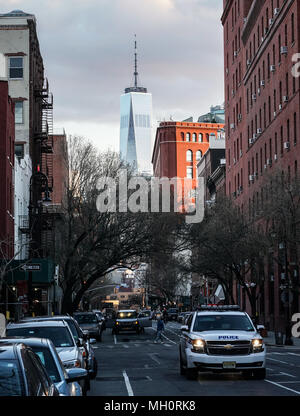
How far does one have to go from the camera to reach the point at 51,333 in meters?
16.8

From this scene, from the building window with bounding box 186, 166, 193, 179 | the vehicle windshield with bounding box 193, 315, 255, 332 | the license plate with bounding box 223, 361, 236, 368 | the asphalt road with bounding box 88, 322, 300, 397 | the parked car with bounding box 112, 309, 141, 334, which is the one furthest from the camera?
the building window with bounding box 186, 166, 193, 179

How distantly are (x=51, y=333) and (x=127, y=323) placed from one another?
43703mm

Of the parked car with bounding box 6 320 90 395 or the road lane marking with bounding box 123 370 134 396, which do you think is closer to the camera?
the parked car with bounding box 6 320 90 395

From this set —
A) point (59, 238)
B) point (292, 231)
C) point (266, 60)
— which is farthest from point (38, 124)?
point (292, 231)

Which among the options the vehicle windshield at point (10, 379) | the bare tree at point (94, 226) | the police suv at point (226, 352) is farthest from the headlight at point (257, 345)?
the bare tree at point (94, 226)

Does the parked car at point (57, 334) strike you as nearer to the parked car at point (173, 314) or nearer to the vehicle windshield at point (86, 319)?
the vehicle windshield at point (86, 319)

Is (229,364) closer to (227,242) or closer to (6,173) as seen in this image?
(6,173)

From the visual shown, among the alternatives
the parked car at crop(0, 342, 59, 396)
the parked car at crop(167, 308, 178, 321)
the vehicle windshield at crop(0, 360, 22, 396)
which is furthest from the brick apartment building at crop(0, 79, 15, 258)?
the parked car at crop(167, 308, 178, 321)

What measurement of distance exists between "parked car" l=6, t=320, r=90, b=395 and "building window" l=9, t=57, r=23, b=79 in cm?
4735

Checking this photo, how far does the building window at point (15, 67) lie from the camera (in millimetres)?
62062

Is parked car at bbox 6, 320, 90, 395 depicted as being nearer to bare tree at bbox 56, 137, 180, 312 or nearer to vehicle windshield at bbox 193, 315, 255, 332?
vehicle windshield at bbox 193, 315, 255, 332

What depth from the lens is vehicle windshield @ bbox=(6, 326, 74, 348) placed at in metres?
16.6

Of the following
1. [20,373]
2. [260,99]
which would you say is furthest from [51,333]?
[260,99]
